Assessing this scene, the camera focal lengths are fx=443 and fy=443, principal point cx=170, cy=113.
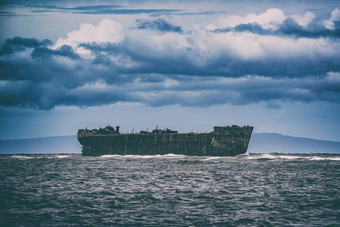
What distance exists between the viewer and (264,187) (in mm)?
33250

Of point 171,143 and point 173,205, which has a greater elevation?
point 171,143

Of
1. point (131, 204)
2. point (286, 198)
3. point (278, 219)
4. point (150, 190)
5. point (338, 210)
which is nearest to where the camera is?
point (278, 219)

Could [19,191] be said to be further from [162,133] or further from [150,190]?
[162,133]

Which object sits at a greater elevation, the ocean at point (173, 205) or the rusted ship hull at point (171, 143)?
the rusted ship hull at point (171, 143)

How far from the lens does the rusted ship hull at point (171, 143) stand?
9594cm

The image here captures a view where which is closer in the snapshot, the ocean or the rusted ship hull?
the ocean

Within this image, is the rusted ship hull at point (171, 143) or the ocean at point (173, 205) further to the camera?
the rusted ship hull at point (171, 143)

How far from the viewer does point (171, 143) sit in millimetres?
110062

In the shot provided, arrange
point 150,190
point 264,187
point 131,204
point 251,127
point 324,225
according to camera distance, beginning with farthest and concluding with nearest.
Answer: point 251,127 < point 264,187 < point 150,190 < point 131,204 < point 324,225

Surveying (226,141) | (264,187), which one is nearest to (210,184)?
(264,187)

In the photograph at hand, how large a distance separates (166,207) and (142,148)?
9308 centimetres

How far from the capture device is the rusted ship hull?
95.9 metres

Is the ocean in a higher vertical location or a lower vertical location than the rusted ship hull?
lower

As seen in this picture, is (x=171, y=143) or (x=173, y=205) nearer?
(x=173, y=205)
